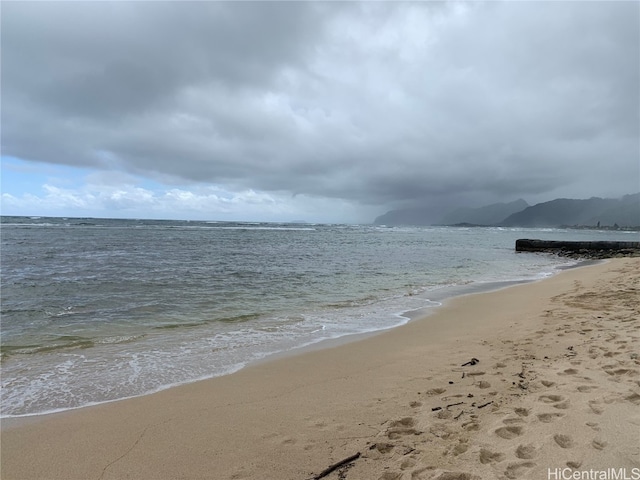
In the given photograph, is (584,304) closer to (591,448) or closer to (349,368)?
(349,368)

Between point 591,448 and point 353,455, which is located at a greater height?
point 591,448

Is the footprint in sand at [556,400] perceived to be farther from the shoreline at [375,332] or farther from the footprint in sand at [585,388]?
the shoreline at [375,332]

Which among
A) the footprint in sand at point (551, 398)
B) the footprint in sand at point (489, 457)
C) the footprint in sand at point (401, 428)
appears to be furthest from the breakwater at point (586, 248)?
the footprint in sand at point (489, 457)

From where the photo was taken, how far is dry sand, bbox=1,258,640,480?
2.93 meters

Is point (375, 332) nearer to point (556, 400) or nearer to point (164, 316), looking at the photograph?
point (556, 400)

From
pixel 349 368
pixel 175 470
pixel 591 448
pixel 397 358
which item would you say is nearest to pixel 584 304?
pixel 397 358

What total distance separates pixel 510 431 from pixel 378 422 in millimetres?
1228

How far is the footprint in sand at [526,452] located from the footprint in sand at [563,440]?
0.74 ft

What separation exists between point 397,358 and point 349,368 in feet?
3.00

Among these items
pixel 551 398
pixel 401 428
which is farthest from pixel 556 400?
pixel 401 428

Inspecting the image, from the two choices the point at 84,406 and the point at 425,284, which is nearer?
the point at 84,406

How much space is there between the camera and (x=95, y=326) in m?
8.34

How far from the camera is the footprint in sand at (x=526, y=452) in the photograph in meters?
→ 2.84

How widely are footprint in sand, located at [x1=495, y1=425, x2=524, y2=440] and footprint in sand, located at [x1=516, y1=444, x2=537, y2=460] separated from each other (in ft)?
0.58
